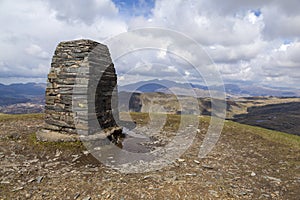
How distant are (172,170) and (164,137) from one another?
6.60 metres

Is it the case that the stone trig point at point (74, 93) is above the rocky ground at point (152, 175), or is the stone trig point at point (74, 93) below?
above

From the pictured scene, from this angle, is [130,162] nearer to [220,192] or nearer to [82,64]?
[220,192]

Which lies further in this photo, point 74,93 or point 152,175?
point 74,93

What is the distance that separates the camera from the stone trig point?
13.8 m

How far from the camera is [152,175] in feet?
33.3

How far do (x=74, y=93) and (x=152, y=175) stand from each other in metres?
7.06

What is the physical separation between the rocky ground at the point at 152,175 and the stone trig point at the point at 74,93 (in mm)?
1118

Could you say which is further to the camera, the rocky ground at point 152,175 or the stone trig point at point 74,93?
the stone trig point at point 74,93

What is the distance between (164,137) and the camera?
17.4 meters

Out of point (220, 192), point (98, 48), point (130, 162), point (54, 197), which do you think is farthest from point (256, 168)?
point (98, 48)

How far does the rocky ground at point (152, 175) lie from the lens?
8570 mm

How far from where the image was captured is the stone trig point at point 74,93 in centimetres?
1378

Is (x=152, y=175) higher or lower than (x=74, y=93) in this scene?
lower

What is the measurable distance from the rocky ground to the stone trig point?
1118mm
